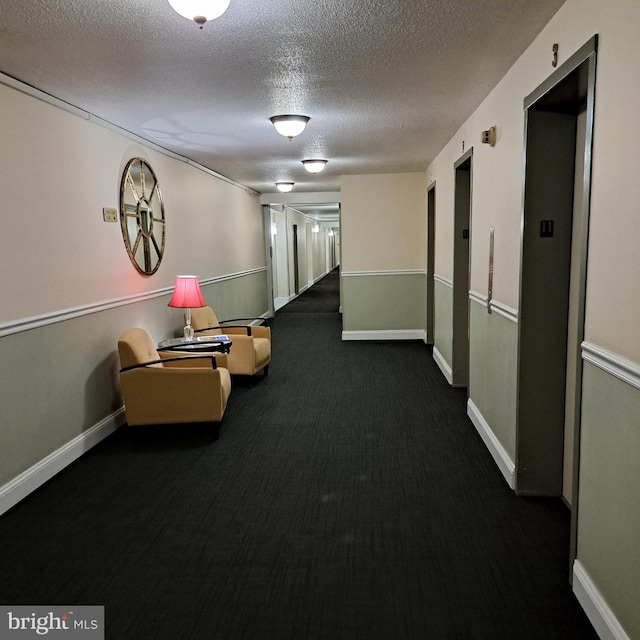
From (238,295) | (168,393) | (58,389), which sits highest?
(238,295)

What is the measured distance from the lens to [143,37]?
2.27 m

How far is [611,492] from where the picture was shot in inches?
65.7

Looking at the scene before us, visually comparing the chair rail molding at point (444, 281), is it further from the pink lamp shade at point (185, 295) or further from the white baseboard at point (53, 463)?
the white baseboard at point (53, 463)

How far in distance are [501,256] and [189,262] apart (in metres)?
3.40

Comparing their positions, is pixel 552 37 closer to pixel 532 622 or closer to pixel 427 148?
pixel 532 622

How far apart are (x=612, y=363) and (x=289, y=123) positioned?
8.94ft

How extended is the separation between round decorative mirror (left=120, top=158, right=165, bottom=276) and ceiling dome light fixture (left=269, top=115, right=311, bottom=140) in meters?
1.25

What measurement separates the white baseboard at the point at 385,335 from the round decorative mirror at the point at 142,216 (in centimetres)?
322

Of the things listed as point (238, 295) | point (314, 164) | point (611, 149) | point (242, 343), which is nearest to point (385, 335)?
point (238, 295)

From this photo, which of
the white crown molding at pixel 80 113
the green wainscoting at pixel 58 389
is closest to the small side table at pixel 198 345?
the green wainscoting at pixel 58 389

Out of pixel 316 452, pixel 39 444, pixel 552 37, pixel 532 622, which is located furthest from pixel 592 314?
pixel 39 444

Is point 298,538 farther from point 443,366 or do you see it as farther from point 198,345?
point 443,366

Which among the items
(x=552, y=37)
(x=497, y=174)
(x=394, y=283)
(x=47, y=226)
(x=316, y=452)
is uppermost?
(x=552, y=37)

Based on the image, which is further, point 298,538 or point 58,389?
point 58,389
